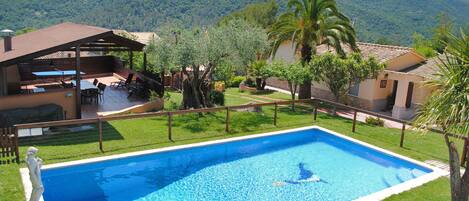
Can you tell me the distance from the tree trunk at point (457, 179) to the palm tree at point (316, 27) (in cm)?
1584

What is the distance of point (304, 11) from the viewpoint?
82.6 ft

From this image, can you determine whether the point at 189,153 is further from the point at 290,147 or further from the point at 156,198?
the point at 290,147

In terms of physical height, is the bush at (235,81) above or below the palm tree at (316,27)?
below

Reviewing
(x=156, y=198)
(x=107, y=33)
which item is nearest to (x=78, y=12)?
(x=107, y=33)

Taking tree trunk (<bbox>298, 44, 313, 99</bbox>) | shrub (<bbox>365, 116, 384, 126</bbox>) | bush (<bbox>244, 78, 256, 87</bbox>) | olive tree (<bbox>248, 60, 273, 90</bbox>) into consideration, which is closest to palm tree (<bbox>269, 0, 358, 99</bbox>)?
tree trunk (<bbox>298, 44, 313, 99</bbox>)

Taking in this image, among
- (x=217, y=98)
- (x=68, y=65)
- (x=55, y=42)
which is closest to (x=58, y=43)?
(x=55, y=42)

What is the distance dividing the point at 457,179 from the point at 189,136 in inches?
402

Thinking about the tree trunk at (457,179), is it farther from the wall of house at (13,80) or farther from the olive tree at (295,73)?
the wall of house at (13,80)

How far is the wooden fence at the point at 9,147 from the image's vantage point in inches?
484

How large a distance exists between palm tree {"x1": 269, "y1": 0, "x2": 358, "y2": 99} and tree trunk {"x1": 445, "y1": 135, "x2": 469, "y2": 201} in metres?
15.8

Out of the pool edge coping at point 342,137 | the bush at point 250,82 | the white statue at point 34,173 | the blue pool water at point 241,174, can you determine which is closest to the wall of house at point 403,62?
the pool edge coping at point 342,137

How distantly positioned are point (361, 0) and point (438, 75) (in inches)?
4594

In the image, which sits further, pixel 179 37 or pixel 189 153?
pixel 179 37

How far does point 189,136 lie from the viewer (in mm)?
16578
